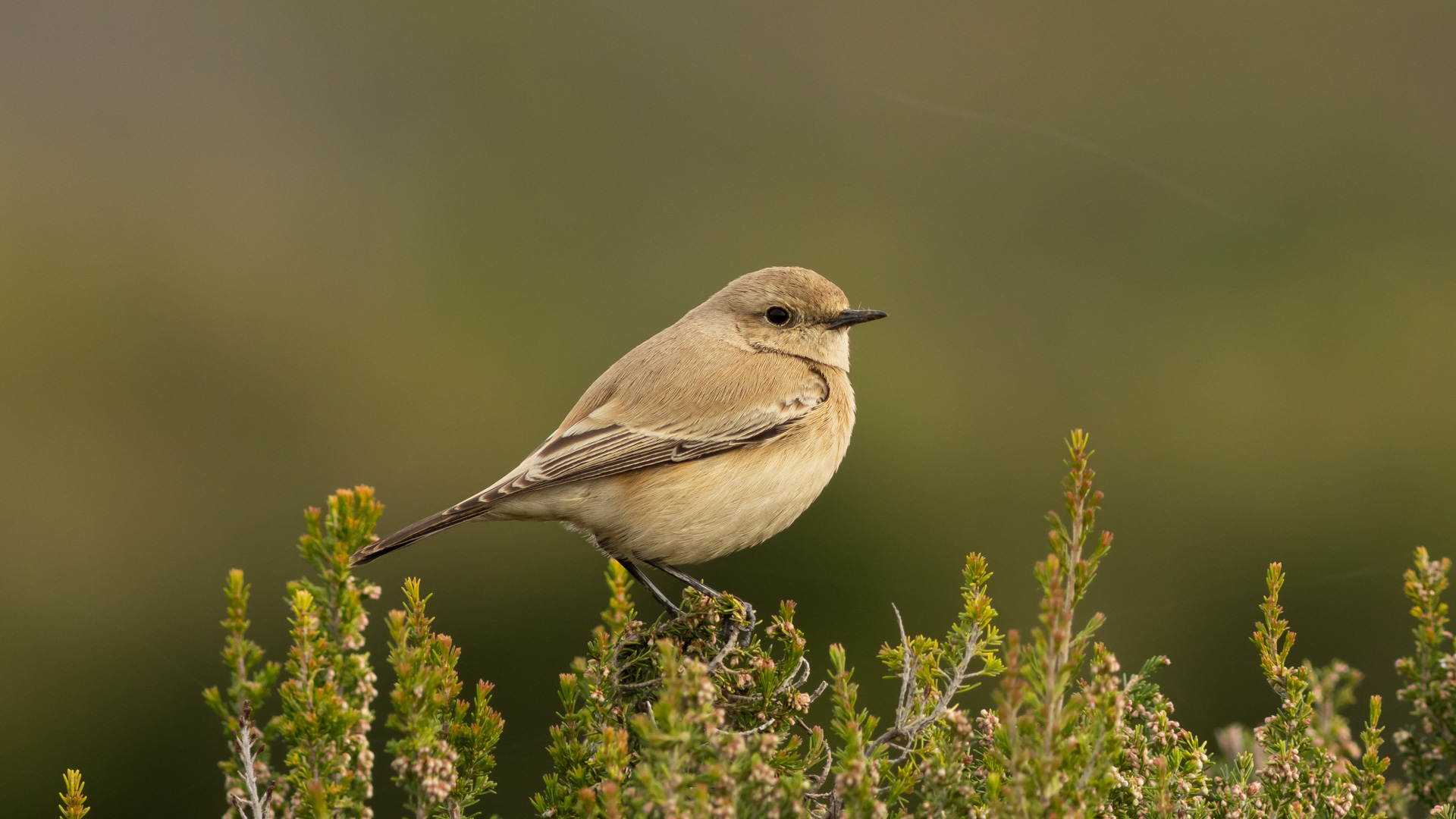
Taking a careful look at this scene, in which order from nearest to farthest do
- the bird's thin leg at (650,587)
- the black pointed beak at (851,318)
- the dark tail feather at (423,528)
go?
the dark tail feather at (423,528)
the bird's thin leg at (650,587)
the black pointed beak at (851,318)

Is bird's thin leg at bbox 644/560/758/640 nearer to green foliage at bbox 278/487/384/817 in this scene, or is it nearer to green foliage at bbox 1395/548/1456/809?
green foliage at bbox 278/487/384/817

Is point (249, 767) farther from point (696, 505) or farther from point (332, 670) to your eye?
point (696, 505)

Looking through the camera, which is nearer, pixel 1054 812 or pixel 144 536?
pixel 1054 812

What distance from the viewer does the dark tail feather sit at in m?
3.96

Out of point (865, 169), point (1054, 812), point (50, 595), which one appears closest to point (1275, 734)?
point (1054, 812)

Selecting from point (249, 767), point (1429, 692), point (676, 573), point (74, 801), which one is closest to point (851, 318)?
point (676, 573)

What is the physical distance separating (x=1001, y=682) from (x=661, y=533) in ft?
7.97

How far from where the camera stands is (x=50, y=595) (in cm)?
1254

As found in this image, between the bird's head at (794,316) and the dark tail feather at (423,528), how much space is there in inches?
74.2

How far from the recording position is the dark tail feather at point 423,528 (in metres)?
3.96

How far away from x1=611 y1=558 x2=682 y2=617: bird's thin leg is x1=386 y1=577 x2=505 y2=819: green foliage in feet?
4.88

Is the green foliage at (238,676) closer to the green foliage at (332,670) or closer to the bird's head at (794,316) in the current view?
the green foliage at (332,670)

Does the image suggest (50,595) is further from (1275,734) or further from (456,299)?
(1275,734)

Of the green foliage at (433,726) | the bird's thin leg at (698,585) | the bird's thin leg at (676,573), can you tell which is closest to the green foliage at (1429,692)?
the bird's thin leg at (698,585)
